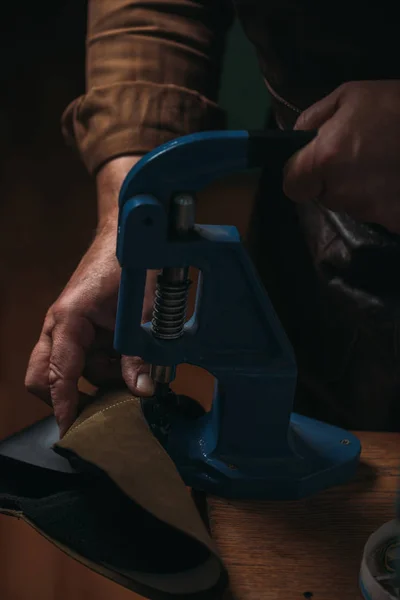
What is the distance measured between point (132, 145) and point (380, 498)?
0.50 metres

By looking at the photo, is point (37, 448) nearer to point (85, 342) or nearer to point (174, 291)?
point (85, 342)

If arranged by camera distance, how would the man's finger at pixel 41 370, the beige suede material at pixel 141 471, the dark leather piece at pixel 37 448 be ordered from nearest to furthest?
1. the beige suede material at pixel 141 471
2. the dark leather piece at pixel 37 448
3. the man's finger at pixel 41 370

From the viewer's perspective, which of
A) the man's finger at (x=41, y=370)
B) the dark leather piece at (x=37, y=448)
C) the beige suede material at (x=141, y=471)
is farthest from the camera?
the man's finger at (x=41, y=370)

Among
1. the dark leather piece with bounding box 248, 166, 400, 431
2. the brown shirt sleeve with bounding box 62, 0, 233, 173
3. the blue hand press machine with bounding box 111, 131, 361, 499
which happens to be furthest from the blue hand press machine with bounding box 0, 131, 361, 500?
the brown shirt sleeve with bounding box 62, 0, 233, 173

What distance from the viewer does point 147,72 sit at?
0.99 m

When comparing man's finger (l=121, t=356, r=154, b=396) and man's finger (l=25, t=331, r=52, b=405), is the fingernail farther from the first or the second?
man's finger (l=25, t=331, r=52, b=405)

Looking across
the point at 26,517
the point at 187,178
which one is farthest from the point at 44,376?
the point at 187,178

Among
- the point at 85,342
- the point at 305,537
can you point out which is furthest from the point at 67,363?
the point at 305,537

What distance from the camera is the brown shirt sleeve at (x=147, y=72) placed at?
98 cm

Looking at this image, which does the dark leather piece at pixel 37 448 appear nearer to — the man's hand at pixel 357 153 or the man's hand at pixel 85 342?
the man's hand at pixel 85 342

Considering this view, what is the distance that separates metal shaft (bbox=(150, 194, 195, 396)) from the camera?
67cm

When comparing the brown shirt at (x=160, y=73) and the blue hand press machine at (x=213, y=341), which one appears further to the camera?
the brown shirt at (x=160, y=73)

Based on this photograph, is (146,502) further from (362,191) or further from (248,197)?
(248,197)

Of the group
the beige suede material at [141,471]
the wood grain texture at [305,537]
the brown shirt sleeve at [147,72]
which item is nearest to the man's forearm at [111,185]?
the brown shirt sleeve at [147,72]
